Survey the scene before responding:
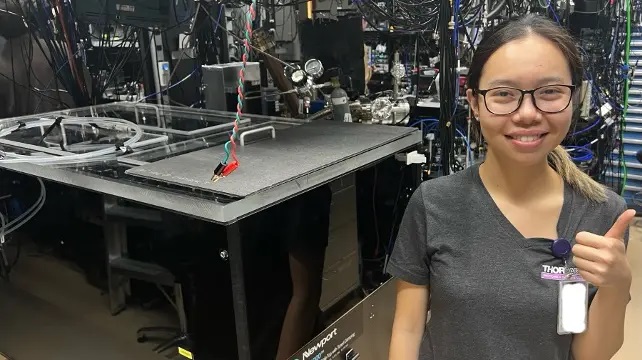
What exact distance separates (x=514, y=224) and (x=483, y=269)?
10 cm

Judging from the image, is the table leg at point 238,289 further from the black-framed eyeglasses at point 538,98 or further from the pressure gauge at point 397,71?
the pressure gauge at point 397,71

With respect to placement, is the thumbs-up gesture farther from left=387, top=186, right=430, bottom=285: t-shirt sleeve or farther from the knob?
the knob

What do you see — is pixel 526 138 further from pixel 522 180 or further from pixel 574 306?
pixel 574 306

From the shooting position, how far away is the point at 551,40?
0.90m

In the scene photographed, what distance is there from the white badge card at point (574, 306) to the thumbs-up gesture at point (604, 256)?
6cm

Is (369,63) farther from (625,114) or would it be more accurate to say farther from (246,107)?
(625,114)

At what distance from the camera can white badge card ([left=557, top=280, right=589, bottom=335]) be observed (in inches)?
34.2

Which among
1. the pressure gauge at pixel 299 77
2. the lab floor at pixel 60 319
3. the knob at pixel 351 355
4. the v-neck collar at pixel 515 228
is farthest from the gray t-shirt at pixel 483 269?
the pressure gauge at pixel 299 77

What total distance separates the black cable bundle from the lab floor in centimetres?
70

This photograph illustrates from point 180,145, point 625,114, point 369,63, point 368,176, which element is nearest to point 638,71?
point 625,114

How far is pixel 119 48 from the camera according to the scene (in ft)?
8.41

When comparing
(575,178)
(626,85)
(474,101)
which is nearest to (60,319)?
(474,101)

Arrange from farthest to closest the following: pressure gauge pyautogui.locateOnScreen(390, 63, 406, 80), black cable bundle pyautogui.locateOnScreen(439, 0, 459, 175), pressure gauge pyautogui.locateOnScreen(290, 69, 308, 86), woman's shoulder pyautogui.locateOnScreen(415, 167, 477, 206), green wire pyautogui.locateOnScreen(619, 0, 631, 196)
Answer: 1. green wire pyautogui.locateOnScreen(619, 0, 631, 196)
2. pressure gauge pyautogui.locateOnScreen(390, 63, 406, 80)
3. pressure gauge pyautogui.locateOnScreen(290, 69, 308, 86)
4. black cable bundle pyautogui.locateOnScreen(439, 0, 459, 175)
5. woman's shoulder pyautogui.locateOnScreen(415, 167, 477, 206)

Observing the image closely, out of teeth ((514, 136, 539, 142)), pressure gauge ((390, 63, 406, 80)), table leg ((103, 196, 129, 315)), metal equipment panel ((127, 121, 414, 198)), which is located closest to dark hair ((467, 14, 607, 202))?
teeth ((514, 136, 539, 142))
